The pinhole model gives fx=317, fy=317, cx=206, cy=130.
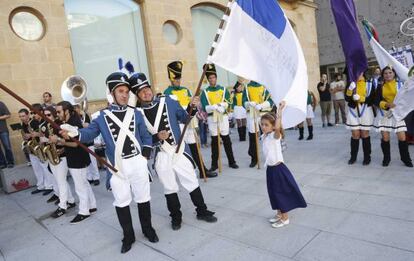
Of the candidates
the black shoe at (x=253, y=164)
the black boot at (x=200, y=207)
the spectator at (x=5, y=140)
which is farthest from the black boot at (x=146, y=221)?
the spectator at (x=5, y=140)

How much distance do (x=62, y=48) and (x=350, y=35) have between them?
7113mm

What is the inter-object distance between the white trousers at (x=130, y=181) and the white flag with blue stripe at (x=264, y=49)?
4.60 ft

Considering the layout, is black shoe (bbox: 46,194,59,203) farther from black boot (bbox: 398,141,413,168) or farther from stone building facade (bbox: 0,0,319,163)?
black boot (bbox: 398,141,413,168)

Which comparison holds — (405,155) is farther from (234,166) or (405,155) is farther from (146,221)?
(146,221)

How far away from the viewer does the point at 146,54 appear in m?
10.6

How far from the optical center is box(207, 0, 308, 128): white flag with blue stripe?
3.33m

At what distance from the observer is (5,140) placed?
745cm

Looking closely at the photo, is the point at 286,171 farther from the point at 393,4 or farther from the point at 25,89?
the point at 393,4

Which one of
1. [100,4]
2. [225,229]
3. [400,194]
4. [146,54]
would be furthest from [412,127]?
[100,4]

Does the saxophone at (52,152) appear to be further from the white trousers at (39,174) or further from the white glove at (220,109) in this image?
the white glove at (220,109)

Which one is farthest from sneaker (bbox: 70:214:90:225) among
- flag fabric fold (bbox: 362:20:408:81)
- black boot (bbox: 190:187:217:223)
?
flag fabric fold (bbox: 362:20:408:81)

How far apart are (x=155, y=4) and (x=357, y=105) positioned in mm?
7518

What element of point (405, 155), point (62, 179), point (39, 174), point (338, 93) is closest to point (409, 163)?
point (405, 155)

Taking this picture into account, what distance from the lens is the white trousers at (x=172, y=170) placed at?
3875 millimetres
